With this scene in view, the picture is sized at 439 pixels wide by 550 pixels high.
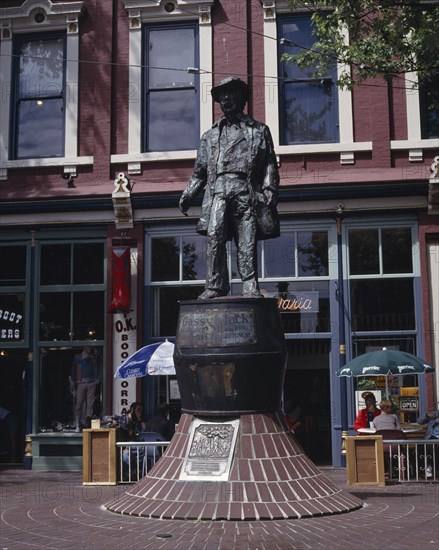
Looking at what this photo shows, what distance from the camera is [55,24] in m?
17.2

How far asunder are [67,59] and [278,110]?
4.81 m

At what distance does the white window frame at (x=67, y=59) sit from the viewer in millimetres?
16750

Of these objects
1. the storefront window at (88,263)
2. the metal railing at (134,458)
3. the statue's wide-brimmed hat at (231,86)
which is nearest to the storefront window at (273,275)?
the storefront window at (88,263)

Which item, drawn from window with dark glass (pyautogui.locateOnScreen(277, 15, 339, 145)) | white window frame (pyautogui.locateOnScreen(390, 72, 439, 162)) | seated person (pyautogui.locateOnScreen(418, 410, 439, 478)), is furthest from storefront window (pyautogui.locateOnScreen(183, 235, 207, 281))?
seated person (pyautogui.locateOnScreen(418, 410, 439, 478))

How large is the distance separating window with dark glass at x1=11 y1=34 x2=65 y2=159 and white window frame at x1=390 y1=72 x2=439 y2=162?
7.37 m

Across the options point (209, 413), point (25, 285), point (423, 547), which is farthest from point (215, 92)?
point (25, 285)

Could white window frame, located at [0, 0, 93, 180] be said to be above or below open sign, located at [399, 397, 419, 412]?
above

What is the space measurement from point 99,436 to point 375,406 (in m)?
5.34

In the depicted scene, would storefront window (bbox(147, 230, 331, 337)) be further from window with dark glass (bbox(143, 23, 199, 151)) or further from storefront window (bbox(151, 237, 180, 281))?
window with dark glass (bbox(143, 23, 199, 151))

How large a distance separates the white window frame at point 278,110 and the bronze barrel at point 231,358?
7.60 m

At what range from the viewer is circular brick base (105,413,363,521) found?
7.97 meters

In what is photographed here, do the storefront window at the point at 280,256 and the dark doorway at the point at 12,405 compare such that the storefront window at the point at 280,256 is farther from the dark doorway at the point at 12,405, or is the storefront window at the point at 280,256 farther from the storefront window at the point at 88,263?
the dark doorway at the point at 12,405

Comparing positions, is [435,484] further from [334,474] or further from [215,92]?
[215,92]

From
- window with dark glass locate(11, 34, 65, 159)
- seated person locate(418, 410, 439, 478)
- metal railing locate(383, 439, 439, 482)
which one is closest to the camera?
metal railing locate(383, 439, 439, 482)
